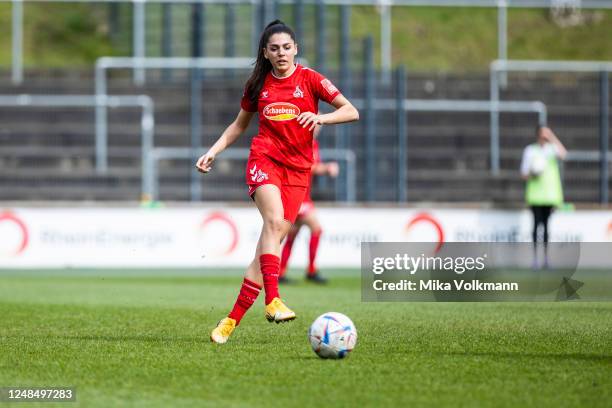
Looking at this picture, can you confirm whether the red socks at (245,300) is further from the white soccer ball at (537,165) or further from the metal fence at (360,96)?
the metal fence at (360,96)

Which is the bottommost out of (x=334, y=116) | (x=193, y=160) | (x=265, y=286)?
(x=265, y=286)

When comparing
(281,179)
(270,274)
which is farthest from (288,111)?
(270,274)

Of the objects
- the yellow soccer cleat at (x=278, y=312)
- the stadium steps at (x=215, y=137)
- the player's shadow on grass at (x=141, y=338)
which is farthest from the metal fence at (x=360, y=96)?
the yellow soccer cleat at (x=278, y=312)

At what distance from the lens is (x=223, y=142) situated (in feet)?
29.4

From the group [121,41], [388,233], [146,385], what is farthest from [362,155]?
[146,385]

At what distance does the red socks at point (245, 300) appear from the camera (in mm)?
8641

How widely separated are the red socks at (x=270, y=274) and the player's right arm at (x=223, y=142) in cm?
79

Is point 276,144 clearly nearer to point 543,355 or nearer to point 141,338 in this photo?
point 141,338

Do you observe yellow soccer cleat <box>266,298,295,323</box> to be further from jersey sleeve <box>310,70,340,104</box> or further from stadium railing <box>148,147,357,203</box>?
stadium railing <box>148,147,357,203</box>

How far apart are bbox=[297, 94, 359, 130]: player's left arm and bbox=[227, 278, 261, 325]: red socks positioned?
1194mm

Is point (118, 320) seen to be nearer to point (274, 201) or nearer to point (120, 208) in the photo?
point (274, 201)

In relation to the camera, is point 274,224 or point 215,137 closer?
point 274,224

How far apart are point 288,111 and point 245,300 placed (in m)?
1.35

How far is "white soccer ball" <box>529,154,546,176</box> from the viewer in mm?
19891
